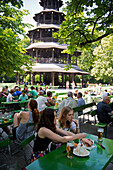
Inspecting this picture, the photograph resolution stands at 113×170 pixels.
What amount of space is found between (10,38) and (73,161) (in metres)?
6.44

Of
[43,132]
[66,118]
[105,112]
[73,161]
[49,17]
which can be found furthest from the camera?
[49,17]

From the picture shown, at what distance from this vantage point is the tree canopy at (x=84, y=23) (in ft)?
22.0

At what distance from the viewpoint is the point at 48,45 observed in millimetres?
31812

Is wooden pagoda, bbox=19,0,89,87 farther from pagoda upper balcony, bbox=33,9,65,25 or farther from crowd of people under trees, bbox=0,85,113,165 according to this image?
crowd of people under trees, bbox=0,85,113,165

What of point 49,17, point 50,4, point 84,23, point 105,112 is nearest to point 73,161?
point 105,112

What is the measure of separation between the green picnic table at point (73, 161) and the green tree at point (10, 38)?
516cm

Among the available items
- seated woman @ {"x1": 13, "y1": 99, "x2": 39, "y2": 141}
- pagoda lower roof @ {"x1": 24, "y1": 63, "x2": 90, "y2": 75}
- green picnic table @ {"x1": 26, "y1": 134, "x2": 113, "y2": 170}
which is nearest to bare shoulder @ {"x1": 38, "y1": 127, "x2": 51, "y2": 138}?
green picnic table @ {"x1": 26, "y1": 134, "x2": 113, "y2": 170}

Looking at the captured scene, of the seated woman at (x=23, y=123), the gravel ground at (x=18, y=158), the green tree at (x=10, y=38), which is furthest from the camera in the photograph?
the green tree at (x=10, y=38)

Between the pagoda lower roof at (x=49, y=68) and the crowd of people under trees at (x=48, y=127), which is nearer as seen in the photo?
the crowd of people under trees at (x=48, y=127)

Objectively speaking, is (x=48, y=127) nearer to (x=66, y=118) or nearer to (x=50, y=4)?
(x=66, y=118)

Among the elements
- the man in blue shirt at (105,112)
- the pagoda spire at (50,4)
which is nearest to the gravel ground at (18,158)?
the man in blue shirt at (105,112)

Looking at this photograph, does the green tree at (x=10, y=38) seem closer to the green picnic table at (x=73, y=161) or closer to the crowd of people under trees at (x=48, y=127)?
the crowd of people under trees at (x=48, y=127)

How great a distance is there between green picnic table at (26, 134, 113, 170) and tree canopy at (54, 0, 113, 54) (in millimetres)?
5424

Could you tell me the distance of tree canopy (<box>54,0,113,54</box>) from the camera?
671 cm
